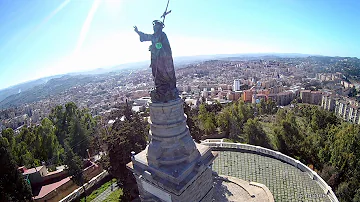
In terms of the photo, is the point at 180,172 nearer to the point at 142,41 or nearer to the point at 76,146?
the point at 142,41

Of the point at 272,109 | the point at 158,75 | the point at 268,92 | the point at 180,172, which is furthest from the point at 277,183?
the point at 268,92

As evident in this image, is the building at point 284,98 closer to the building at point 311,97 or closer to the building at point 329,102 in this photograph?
the building at point 311,97

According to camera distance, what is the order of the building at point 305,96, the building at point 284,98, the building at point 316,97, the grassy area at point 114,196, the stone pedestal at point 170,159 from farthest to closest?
the building at point 305,96
the building at point 316,97
the building at point 284,98
the grassy area at point 114,196
the stone pedestal at point 170,159

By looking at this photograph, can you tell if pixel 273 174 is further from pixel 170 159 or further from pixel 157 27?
pixel 157 27

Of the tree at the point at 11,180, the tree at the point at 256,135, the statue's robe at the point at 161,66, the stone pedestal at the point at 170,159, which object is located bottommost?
the tree at the point at 256,135

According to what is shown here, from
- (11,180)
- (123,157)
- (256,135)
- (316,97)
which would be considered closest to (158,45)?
(123,157)

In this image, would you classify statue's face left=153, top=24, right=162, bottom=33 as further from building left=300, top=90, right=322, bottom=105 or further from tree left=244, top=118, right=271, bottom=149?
building left=300, top=90, right=322, bottom=105

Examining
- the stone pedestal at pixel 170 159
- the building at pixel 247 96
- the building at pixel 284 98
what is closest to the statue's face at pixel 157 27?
the stone pedestal at pixel 170 159
